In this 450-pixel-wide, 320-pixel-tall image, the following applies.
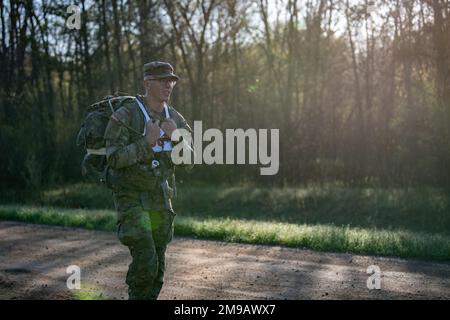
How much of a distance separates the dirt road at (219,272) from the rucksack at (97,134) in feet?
5.73

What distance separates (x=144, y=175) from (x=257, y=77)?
25.3 metres

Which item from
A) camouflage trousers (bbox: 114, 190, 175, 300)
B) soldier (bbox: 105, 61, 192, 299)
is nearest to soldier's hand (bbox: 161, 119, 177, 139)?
soldier (bbox: 105, 61, 192, 299)

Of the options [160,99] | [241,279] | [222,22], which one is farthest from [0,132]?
[160,99]

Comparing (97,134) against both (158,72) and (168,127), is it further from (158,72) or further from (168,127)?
(158,72)

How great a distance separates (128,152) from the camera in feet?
16.8

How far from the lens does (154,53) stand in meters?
26.9

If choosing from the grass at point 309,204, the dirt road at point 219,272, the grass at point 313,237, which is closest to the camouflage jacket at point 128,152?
the dirt road at point 219,272

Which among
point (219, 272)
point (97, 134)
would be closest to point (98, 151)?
point (97, 134)

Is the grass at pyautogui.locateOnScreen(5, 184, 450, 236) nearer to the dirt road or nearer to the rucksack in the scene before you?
the dirt road

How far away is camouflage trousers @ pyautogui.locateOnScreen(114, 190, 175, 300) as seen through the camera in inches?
203

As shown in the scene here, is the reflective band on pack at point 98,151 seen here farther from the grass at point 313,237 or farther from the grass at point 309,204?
the grass at point 309,204

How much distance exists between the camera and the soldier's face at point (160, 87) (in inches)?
210
